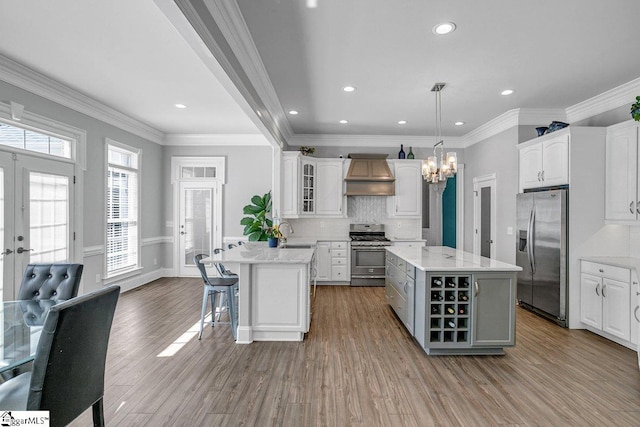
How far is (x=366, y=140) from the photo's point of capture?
6438 millimetres

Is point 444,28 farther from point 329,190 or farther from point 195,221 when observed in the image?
point 195,221

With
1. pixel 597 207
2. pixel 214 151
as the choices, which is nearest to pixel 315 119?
pixel 214 151

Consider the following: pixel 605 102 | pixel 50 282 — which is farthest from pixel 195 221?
pixel 605 102

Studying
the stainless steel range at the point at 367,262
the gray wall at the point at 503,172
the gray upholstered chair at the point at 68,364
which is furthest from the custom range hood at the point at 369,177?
the gray upholstered chair at the point at 68,364

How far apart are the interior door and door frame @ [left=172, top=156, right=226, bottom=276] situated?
51mm

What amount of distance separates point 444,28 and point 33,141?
4.56 m

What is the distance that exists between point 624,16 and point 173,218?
6853mm

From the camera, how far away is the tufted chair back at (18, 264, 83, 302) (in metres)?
2.34

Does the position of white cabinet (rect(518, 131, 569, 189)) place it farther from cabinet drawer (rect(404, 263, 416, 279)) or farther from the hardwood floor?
cabinet drawer (rect(404, 263, 416, 279))

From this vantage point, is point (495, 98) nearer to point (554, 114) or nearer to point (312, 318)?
point (554, 114)

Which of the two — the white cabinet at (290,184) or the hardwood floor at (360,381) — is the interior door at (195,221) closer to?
the white cabinet at (290,184)

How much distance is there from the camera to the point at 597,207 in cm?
374

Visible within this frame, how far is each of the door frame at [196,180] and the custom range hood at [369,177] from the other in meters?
2.55

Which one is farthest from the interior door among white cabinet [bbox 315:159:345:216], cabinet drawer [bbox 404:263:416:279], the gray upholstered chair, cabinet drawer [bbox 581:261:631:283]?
cabinet drawer [bbox 581:261:631:283]
